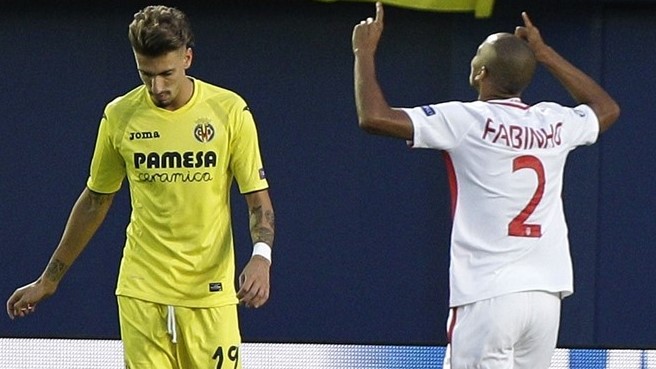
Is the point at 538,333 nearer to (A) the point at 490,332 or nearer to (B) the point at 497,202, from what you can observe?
(A) the point at 490,332

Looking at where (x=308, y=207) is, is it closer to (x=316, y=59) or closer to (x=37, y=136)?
(x=316, y=59)

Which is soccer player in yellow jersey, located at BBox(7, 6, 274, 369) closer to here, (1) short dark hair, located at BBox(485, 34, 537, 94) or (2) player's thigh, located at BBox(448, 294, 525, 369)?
(2) player's thigh, located at BBox(448, 294, 525, 369)

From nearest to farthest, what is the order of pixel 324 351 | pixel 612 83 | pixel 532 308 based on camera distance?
1. pixel 532 308
2. pixel 324 351
3. pixel 612 83

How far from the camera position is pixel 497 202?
199 inches

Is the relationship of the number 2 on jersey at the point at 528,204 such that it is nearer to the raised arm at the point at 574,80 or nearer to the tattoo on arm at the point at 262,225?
the raised arm at the point at 574,80

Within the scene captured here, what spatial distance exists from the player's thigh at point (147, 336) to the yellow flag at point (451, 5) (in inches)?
120

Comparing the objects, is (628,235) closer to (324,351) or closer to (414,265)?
(414,265)

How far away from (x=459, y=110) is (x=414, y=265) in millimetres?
3337

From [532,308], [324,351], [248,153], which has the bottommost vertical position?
[324,351]

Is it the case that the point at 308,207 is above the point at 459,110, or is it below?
below

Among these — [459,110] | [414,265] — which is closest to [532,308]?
[459,110]

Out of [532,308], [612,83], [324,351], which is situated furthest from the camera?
[612,83]

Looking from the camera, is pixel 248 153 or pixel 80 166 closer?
pixel 248 153

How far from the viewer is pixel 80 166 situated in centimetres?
838
